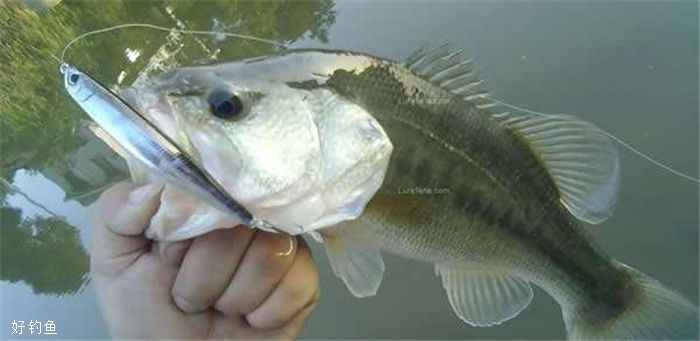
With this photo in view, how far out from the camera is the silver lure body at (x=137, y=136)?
0.64 meters

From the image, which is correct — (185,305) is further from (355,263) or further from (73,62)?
(73,62)

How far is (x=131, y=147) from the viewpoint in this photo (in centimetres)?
64

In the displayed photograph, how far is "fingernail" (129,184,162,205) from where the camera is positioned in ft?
2.48

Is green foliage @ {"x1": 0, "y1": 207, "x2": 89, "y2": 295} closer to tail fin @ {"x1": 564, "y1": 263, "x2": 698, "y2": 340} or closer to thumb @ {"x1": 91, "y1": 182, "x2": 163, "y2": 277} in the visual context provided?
thumb @ {"x1": 91, "y1": 182, "x2": 163, "y2": 277}

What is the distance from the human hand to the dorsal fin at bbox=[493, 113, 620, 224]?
0.32m

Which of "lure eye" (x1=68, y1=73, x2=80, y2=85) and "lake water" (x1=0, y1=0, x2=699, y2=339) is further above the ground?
"lure eye" (x1=68, y1=73, x2=80, y2=85)

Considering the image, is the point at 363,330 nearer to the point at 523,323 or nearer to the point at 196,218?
the point at 523,323

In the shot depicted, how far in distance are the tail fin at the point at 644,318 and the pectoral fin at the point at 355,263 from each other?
32 centimetres

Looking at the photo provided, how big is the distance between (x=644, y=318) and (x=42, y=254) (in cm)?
212

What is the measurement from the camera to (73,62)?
2.73 m

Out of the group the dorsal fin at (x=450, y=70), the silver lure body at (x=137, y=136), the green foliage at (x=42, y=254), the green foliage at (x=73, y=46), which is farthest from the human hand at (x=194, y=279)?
the green foliage at (x=73, y=46)

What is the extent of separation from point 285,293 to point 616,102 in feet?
7.41

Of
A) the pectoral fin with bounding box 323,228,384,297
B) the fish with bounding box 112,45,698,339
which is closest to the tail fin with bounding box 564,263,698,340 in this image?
the fish with bounding box 112,45,698,339

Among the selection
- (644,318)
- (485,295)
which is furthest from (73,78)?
(644,318)
